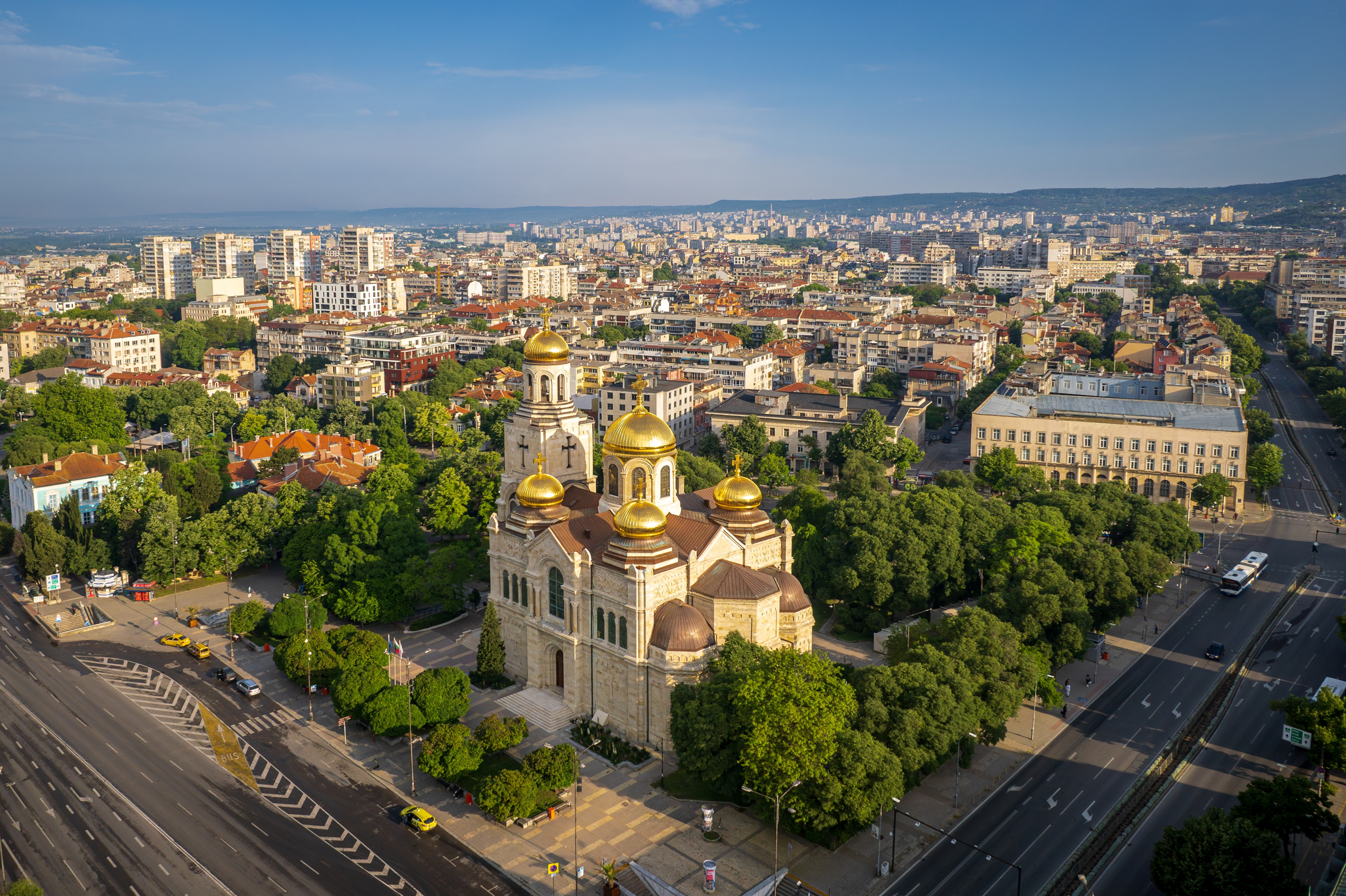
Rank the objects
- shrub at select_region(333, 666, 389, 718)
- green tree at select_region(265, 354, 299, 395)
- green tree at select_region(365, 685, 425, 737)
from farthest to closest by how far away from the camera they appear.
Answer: green tree at select_region(265, 354, 299, 395) → shrub at select_region(333, 666, 389, 718) → green tree at select_region(365, 685, 425, 737)

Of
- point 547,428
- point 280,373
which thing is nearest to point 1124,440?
point 547,428

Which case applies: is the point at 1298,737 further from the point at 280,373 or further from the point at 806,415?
the point at 280,373

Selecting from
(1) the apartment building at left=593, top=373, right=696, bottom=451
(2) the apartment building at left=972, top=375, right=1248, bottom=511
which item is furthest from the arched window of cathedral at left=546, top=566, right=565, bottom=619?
(1) the apartment building at left=593, top=373, right=696, bottom=451

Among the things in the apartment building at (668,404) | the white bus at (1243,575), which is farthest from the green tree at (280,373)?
the white bus at (1243,575)

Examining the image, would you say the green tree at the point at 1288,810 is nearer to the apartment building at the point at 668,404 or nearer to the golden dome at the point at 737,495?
the golden dome at the point at 737,495

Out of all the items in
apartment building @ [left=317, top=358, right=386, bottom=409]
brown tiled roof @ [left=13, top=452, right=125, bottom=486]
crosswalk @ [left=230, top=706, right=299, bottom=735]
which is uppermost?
apartment building @ [left=317, top=358, right=386, bottom=409]

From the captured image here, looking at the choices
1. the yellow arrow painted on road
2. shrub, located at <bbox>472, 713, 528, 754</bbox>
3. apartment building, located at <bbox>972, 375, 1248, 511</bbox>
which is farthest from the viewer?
apartment building, located at <bbox>972, 375, 1248, 511</bbox>

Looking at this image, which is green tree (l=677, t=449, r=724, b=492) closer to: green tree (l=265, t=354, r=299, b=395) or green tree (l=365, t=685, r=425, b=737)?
green tree (l=365, t=685, r=425, b=737)
